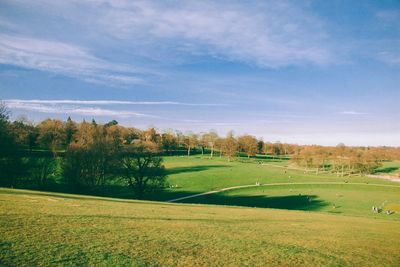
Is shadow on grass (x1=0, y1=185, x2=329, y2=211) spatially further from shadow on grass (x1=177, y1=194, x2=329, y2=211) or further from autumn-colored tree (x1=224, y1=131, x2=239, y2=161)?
autumn-colored tree (x1=224, y1=131, x2=239, y2=161)

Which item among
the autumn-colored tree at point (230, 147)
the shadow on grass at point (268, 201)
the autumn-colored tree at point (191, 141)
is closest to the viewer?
the shadow on grass at point (268, 201)

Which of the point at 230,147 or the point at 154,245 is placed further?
the point at 230,147

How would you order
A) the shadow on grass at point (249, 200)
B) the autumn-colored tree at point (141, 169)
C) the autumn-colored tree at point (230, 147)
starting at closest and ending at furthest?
the shadow on grass at point (249, 200)
the autumn-colored tree at point (141, 169)
the autumn-colored tree at point (230, 147)

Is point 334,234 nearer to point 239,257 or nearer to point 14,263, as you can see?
point 239,257

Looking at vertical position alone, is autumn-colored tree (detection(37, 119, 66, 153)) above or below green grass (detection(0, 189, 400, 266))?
above

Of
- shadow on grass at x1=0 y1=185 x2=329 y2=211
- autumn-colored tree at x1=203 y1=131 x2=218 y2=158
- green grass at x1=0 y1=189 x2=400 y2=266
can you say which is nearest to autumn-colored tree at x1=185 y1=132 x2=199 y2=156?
autumn-colored tree at x1=203 y1=131 x2=218 y2=158

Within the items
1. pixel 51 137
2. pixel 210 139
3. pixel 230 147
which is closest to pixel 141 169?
pixel 51 137

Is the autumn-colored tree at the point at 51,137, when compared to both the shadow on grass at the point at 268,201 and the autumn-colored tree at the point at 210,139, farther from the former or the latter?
the autumn-colored tree at the point at 210,139

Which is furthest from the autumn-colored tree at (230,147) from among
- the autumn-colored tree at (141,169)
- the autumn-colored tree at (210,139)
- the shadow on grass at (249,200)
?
the autumn-colored tree at (141,169)

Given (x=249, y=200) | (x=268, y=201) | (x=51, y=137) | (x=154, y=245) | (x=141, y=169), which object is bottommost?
(x=249, y=200)

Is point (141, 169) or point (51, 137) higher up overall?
point (51, 137)

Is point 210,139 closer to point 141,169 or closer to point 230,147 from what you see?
point 230,147

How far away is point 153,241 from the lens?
44.3 ft

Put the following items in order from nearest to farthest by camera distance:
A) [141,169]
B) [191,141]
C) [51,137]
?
[141,169]
[51,137]
[191,141]
